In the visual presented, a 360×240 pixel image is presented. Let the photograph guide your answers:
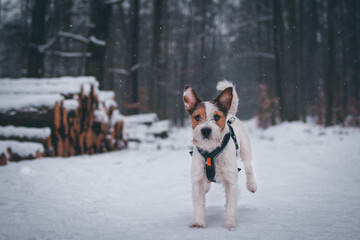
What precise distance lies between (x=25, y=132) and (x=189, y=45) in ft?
78.4

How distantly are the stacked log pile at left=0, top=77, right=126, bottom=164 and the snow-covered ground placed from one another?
0.71 m

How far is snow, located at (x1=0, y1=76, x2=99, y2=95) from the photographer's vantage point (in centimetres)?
690

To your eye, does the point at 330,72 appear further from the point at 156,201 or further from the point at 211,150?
the point at 211,150

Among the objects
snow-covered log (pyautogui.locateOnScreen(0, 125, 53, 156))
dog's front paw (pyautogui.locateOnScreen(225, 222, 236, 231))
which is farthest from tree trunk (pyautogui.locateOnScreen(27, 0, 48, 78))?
dog's front paw (pyautogui.locateOnScreen(225, 222, 236, 231))

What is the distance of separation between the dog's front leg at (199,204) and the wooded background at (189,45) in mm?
8421

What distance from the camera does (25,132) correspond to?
5992 mm

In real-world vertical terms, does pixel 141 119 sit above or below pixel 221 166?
below

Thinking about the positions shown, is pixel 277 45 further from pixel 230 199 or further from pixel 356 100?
pixel 230 199

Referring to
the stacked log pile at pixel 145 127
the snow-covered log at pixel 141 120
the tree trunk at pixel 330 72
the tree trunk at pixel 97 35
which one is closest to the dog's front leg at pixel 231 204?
the tree trunk at pixel 97 35

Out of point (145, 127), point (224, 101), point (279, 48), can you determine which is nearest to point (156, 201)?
point (224, 101)

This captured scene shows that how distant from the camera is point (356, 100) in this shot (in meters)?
20.8

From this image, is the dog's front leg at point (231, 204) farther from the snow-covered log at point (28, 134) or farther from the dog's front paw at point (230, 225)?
the snow-covered log at point (28, 134)

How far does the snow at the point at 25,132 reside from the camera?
19.5 ft

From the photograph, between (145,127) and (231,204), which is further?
(145,127)
